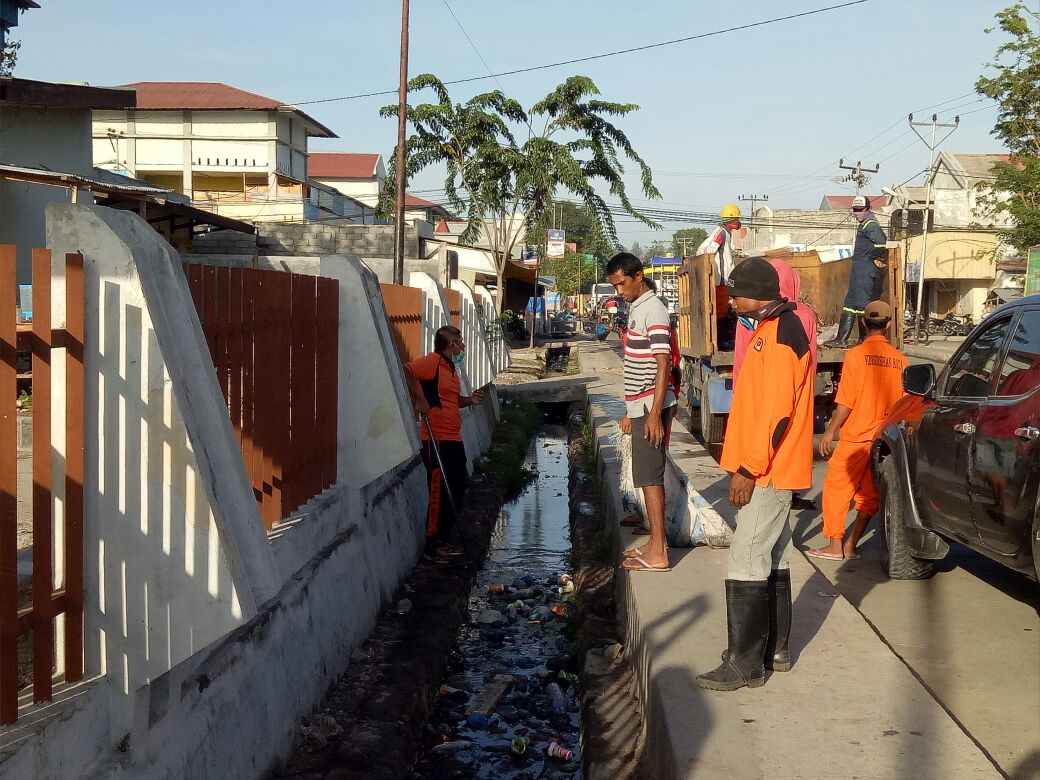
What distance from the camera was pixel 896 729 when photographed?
4.18 metres

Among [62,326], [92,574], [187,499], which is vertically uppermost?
[62,326]

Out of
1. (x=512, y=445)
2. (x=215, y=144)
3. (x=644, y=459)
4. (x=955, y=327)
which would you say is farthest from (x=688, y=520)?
(x=955, y=327)

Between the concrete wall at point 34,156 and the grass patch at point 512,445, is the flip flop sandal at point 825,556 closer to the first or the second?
the grass patch at point 512,445

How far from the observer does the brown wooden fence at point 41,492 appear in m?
2.94

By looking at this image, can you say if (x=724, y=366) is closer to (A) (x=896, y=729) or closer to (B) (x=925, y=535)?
(B) (x=925, y=535)

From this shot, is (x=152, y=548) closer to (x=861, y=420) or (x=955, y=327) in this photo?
(x=861, y=420)

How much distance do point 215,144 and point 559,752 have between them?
40.9 metres

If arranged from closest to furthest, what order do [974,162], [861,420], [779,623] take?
[779,623] → [861,420] → [974,162]

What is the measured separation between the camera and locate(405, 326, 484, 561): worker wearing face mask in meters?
8.44

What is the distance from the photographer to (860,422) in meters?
7.44

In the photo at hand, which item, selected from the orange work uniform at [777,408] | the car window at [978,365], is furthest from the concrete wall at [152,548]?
the car window at [978,365]

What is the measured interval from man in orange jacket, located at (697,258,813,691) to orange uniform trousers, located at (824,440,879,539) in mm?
2816

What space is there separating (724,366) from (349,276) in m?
6.43

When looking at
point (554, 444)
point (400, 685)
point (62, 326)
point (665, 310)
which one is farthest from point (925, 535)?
point (554, 444)
